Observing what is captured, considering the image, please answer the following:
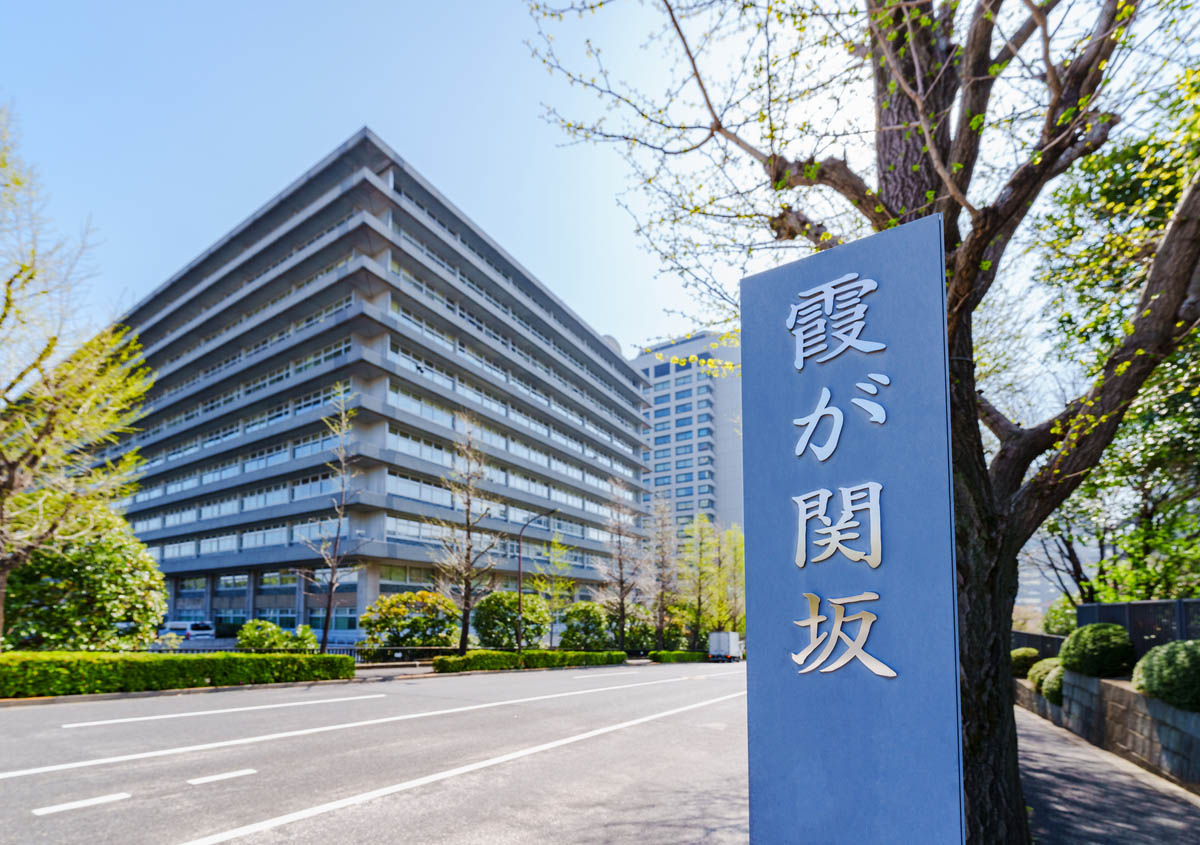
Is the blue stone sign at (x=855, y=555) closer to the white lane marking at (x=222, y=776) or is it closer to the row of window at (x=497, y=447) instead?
the white lane marking at (x=222, y=776)

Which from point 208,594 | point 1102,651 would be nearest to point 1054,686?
point 1102,651

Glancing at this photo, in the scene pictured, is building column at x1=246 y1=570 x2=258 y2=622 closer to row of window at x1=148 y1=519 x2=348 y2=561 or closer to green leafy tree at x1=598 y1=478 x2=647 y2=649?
row of window at x1=148 y1=519 x2=348 y2=561

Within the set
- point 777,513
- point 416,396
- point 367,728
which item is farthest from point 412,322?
point 777,513

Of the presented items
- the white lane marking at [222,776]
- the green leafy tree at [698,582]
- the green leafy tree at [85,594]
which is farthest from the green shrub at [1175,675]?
the green leafy tree at [698,582]

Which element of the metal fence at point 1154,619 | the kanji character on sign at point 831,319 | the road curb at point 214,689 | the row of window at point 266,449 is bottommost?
the road curb at point 214,689

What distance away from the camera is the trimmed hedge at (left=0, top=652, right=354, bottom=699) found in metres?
14.2

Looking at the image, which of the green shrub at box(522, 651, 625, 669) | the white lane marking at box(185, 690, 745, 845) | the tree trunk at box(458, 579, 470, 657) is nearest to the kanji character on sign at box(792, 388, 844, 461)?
the white lane marking at box(185, 690, 745, 845)

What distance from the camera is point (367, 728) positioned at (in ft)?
37.4

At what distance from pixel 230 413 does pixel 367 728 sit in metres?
46.6

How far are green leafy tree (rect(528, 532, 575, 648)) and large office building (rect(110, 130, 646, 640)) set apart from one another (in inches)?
69.7

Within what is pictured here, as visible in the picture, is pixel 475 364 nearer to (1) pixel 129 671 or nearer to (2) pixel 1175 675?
(1) pixel 129 671

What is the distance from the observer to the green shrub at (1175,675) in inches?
324

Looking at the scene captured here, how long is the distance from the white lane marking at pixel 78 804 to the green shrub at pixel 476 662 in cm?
1956

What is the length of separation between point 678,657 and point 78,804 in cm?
3871
